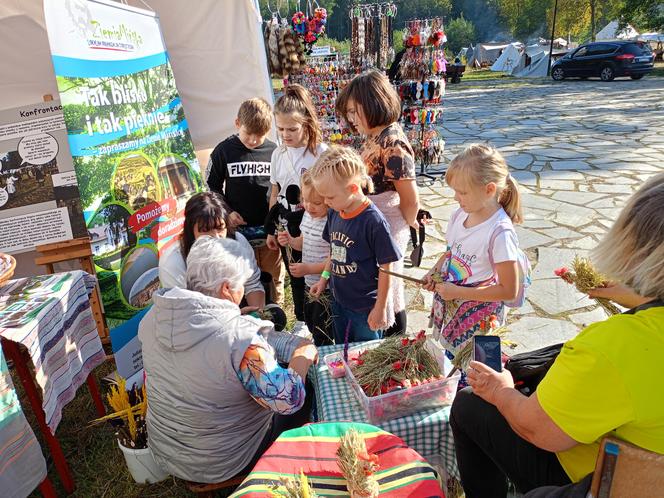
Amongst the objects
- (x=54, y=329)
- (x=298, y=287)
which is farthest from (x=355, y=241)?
(x=54, y=329)

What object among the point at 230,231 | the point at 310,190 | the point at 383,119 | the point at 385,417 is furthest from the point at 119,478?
the point at 383,119

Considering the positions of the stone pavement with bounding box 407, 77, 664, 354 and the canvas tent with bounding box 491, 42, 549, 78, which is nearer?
the stone pavement with bounding box 407, 77, 664, 354

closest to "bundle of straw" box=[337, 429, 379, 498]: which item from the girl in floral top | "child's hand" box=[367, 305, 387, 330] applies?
"child's hand" box=[367, 305, 387, 330]

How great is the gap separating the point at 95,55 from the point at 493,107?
1360 cm

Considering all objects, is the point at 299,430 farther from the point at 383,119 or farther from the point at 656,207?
the point at 383,119

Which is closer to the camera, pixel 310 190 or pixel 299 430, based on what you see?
pixel 299 430

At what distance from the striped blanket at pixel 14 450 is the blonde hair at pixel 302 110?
82.1 inches

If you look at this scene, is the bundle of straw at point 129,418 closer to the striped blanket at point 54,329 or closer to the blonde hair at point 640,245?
the striped blanket at point 54,329

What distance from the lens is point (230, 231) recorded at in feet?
9.72

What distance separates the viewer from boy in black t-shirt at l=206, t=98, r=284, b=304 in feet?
11.3

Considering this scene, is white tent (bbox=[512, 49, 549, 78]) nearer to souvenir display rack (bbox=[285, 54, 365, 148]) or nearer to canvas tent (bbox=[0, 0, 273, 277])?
souvenir display rack (bbox=[285, 54, 365, 148])

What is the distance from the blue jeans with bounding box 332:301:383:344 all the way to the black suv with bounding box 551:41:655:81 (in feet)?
67.8

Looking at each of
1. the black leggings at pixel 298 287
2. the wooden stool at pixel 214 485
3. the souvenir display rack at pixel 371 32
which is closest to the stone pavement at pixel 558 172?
the black leggings at pixel 298 287

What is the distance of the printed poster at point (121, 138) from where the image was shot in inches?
118
